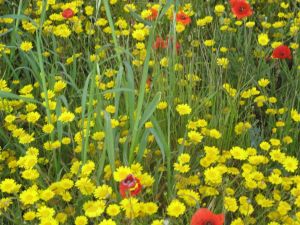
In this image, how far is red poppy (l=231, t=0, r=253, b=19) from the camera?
2.00 metres

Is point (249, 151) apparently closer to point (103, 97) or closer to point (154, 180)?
point (154, 180)

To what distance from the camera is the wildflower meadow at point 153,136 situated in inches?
55.8

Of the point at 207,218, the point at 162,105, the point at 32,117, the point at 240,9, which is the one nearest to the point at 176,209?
the point at 207,218

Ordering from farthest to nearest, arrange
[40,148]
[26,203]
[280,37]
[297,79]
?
[280,37]
[297,79]
[40,148]
[26,203]

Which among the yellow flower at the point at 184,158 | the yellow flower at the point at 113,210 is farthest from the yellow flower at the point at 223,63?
the yellow flower at the point at 113,210

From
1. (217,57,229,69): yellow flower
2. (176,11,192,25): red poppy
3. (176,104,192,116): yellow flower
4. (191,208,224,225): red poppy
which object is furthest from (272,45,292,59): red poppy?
(191,208,224,225): red poppy

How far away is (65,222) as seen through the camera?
1.45 metres

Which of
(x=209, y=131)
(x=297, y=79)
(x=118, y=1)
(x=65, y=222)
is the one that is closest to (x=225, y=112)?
(x=209, y=131)

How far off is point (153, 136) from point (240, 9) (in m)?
0.65

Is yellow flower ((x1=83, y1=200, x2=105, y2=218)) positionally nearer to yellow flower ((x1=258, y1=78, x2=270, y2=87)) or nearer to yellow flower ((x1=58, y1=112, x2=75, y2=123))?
yellow flower ((x1=58, y1=112, x2=75, y2=123))

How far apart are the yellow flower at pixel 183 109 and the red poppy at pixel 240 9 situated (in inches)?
18.7

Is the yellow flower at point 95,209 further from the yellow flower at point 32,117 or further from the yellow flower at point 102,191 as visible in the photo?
the yellow flower at point 32,117

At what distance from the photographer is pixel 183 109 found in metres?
1.71

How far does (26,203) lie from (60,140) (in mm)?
287
